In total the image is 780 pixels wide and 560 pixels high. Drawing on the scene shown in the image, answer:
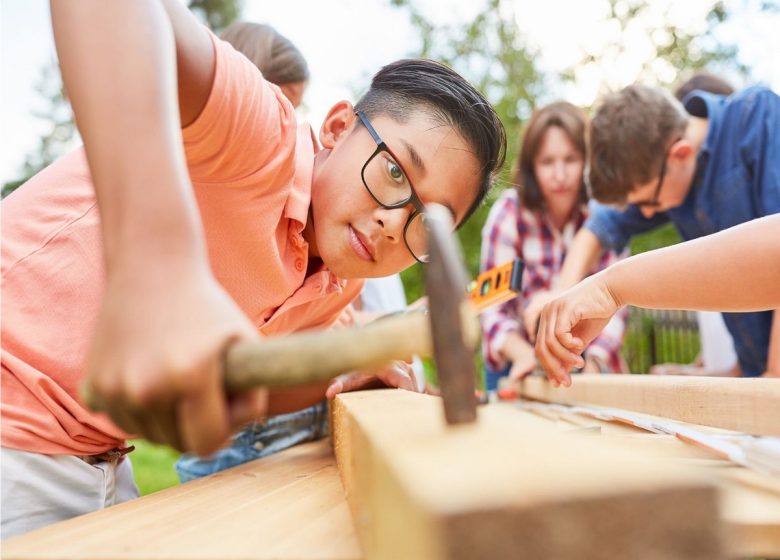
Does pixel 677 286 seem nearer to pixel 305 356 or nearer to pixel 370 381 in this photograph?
pixel 370 381

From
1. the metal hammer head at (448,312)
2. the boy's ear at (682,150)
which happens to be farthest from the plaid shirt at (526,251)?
the metal hammer head at (448,312)

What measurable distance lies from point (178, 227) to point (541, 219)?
107 inches

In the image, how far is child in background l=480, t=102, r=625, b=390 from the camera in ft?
9.71

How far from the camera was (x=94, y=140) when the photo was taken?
62 centimetres

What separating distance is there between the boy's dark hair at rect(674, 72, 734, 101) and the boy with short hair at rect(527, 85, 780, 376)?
0.62 m

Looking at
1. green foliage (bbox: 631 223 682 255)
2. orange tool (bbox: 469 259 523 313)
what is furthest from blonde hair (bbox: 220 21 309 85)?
green foliage (bbox: 631 223 682 255)

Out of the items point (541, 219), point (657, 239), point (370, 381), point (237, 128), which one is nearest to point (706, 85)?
point (541, 219)

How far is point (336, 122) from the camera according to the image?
158 cm

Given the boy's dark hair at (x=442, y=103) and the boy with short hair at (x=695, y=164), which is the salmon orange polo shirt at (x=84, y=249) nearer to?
the boy's dark hair at (x=442, y=103)

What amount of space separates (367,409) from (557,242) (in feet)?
8.01

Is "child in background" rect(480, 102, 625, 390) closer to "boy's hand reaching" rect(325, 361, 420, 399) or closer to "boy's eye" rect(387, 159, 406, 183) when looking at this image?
"boy's hand reaching" rect(325, 361, 420, 399)

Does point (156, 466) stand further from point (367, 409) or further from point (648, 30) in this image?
point (648, 30)

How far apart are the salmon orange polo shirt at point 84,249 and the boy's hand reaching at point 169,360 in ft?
1.80

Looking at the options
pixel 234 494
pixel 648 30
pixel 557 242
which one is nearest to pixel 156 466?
pixel 557 242
